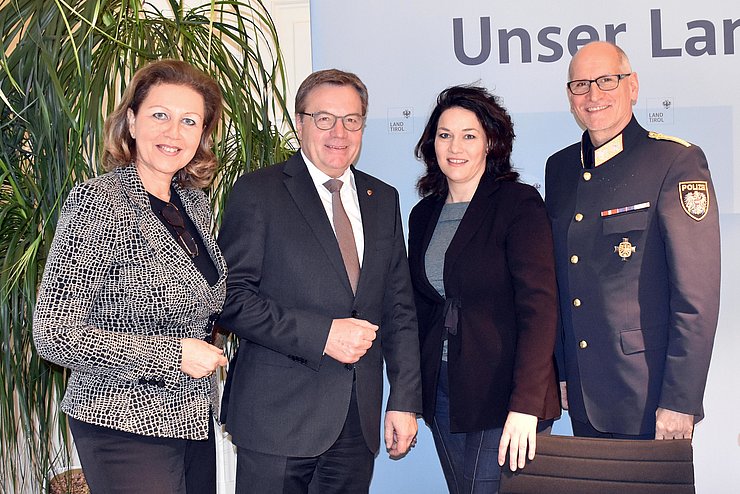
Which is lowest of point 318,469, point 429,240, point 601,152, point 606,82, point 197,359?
point 318,469

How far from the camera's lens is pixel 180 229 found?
1.98m

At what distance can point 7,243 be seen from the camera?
86.7 inches

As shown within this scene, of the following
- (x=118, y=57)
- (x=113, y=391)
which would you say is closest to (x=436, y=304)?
(x=113, y=391)

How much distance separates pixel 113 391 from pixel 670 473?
1.27 metres

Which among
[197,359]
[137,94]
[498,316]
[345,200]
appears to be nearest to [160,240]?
[197,359]

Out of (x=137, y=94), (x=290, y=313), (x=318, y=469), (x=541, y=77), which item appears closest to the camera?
(x=137, y=94)

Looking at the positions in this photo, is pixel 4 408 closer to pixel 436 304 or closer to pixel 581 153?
pixel 436 304

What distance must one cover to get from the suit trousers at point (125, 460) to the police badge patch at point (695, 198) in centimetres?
151

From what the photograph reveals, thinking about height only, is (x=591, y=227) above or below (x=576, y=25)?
below

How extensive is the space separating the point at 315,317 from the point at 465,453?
60 centimetres

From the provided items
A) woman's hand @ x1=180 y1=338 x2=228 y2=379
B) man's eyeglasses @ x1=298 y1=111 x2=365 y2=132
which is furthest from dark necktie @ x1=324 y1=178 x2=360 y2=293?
woman's hand @ x1=180 y1=338 x2=228 y2=379

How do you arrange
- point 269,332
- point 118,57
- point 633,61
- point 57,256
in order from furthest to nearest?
point 633,61 < point 118,57 < point 269,332 < point 57,256

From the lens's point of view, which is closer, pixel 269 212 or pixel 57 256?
pixel 57 256

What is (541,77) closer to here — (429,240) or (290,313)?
(429,240)
